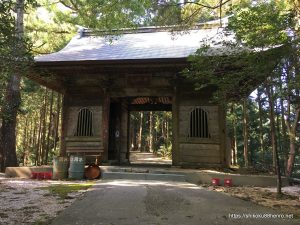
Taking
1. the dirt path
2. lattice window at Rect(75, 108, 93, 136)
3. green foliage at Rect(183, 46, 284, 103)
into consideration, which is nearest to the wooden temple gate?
lattice window at Rect(75, 108, 93, 136)

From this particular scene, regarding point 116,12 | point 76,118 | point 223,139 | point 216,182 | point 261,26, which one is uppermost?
point 116,12

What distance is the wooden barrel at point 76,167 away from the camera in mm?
9562

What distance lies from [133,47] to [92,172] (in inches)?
222

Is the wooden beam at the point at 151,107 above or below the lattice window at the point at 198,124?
above

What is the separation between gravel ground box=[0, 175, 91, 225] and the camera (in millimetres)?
4672

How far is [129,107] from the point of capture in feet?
48.2

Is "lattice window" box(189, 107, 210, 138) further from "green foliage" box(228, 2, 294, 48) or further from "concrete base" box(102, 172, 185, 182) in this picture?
"green foliage" box(228, 2, 294, 48)

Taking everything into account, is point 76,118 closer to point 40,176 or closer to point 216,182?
point 40,176

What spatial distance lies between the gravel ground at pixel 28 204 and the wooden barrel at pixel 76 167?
1695 mm

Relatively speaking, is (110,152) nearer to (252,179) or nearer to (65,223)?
(252,179)

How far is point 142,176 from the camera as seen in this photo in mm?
9383

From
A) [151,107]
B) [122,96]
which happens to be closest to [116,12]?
[122,96]

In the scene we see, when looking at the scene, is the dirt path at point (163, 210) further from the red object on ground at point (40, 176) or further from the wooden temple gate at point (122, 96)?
the wooden temple gate at point (122, 96)

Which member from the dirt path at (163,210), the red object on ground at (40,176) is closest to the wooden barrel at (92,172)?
the red object on ground at (40,176)
